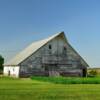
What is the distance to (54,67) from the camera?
5397 cm

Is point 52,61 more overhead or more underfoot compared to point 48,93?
more overhead

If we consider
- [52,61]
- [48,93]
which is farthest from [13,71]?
[48,93]

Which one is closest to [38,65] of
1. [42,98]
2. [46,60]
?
[46,60]

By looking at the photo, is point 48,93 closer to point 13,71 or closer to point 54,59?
point 54,59

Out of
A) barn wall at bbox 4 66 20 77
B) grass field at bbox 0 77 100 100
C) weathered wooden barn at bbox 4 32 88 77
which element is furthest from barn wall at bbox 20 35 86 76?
grass field at bbox 0 77 100 100

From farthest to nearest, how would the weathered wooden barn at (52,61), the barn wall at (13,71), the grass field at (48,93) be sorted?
the barn wall at (13,71) → the weathered wooden barn at (52,61) → the grass field at (48,93)

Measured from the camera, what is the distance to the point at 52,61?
176ft

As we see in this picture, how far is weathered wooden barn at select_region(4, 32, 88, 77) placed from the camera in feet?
169

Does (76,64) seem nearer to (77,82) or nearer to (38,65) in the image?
(38,65)

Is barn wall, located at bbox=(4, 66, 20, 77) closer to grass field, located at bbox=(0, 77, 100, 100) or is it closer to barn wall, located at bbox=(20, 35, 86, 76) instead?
barn wall, located at bbox=(20, 35, 86, 76)

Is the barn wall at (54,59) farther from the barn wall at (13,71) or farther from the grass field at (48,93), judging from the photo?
the grass field at (48,93)

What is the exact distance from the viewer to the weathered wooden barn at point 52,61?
51.4 m

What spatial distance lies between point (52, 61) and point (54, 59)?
0.53 meters

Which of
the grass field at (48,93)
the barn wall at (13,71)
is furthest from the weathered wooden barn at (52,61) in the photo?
the grass field at (48,93)
